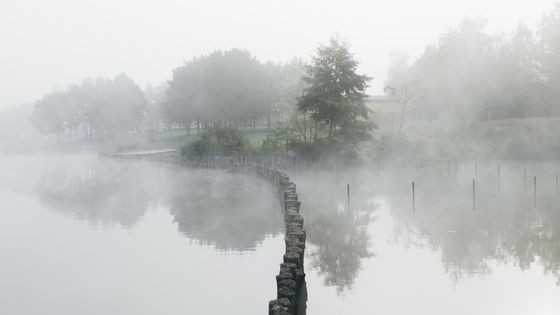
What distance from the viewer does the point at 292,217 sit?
86.7 feet

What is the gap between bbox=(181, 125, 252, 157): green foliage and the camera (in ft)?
259

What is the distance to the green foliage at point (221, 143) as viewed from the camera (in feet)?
259

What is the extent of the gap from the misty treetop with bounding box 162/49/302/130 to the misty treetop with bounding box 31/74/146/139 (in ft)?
90.0

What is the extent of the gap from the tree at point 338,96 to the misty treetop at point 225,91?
3687cm

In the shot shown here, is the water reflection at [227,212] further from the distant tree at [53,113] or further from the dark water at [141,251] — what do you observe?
the distant tree at [53,113]

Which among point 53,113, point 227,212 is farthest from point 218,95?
point 227,212

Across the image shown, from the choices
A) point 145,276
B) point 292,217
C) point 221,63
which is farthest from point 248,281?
point 221,63

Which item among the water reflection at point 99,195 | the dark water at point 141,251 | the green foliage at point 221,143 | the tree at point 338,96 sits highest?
the tree at point 338,96

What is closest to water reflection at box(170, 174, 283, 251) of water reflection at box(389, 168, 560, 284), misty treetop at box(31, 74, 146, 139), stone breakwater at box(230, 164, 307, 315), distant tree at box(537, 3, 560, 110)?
stone breakwater at box(230, 164, 307, 315)

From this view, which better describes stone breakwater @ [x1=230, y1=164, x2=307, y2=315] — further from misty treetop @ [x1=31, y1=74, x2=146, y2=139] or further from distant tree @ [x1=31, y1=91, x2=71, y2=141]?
distant tree @ [x1=31, y1=91, x2=71, y2=141]

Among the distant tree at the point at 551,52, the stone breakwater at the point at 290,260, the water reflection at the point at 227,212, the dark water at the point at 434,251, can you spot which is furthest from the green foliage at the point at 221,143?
the distant tree at the point at 551,52

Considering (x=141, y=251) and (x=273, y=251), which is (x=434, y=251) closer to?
(x=273, y=251)

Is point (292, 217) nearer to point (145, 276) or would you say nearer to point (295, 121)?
point (145, 276)

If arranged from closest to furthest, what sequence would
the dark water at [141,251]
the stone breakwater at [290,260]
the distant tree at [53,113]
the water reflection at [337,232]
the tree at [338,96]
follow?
the stone breakwater at [290,260] < the dark water at [141,251] < the water reflection at [337,232] < the tree at [338,96] < the distant tree at [53,113]
